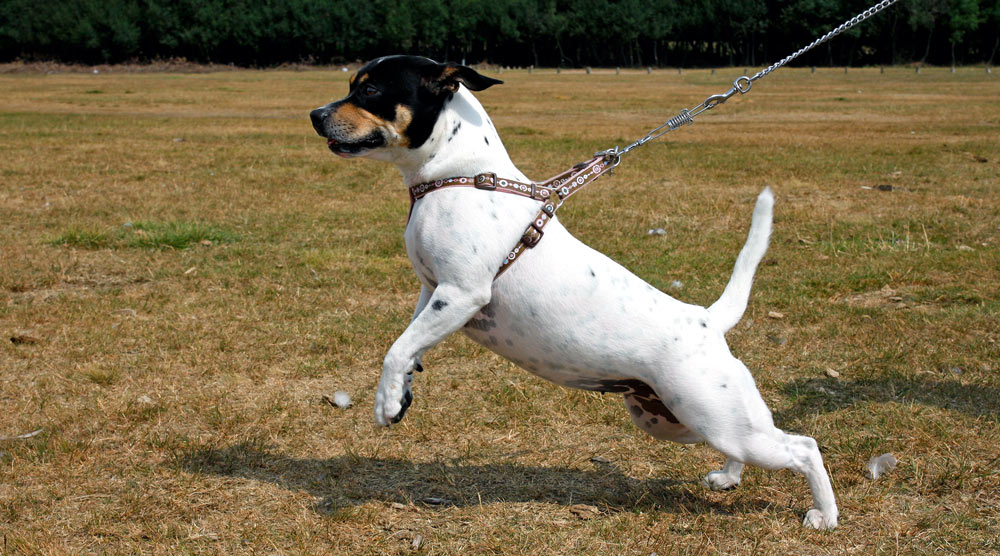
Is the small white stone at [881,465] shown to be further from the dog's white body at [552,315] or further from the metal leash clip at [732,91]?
the metal leash clip at [732,91]

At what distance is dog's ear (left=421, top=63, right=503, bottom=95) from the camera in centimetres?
369

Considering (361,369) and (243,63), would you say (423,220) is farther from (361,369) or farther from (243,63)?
(243,63)

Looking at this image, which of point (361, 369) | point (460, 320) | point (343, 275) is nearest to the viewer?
point (460, 320)

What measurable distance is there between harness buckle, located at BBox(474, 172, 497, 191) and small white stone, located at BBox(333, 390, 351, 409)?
2.14m

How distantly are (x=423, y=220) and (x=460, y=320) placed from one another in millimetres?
448

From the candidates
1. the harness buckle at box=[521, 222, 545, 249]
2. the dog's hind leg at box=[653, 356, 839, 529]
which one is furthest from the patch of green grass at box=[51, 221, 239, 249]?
the dog's hind leg at box=[653, 356, 839, 529]

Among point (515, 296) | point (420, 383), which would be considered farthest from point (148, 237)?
point (515, 296)

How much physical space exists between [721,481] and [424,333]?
170 centimetres

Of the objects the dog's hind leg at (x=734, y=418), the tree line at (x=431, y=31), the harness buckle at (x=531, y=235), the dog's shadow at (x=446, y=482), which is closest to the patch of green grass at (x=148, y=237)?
the dog's shadow at (x=446, y=482)

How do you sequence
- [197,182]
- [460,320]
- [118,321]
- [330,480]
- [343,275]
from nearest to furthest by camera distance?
[460,320] → [330,480] → [118,321] → [343,275] → [197,182]

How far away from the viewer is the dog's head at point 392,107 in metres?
3.70

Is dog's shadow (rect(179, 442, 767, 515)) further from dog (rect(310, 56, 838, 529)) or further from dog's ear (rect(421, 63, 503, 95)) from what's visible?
dog's ear (rect(421, 63, 503, 95))

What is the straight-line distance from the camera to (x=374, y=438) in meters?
4.99

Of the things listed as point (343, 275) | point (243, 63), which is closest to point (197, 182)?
point (343, 275)
